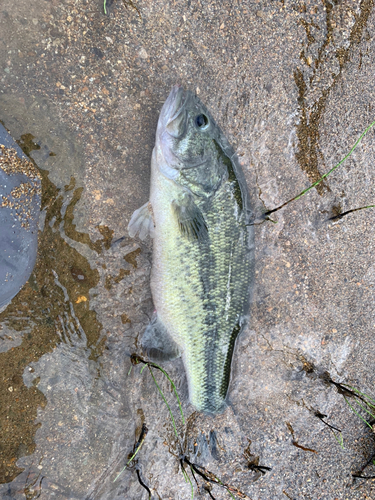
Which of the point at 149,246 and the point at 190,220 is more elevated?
the point at 190,220

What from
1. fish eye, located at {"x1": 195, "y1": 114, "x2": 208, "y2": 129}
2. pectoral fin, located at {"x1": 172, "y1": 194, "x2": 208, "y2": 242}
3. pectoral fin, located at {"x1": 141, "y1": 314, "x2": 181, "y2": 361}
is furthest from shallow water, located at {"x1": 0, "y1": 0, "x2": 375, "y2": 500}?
pectoral fin, located at {"x1": 172, "y1": 194, "x2": 208, "y2": 242}

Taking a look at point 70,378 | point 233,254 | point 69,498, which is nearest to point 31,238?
point 70,378

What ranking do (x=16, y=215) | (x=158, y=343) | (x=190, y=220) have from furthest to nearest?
(x=158, y=343)
(x=190, y=220)
(x=16, y=215)

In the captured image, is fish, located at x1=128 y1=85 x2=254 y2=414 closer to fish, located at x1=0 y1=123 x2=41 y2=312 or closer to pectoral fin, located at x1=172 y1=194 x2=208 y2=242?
pectoral fin, located at x1=172 y1=194 x2=208 y2=242

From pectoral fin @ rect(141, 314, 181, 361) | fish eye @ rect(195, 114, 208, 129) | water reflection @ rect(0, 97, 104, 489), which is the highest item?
fish eye @ rect(195, 114, 208, 129)

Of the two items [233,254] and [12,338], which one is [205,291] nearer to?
[233,254]

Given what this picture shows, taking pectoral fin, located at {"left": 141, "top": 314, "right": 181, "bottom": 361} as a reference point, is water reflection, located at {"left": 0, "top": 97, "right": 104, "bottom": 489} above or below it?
above

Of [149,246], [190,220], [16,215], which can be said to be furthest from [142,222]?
[16,215]

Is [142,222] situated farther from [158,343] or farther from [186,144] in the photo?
[158,343]
